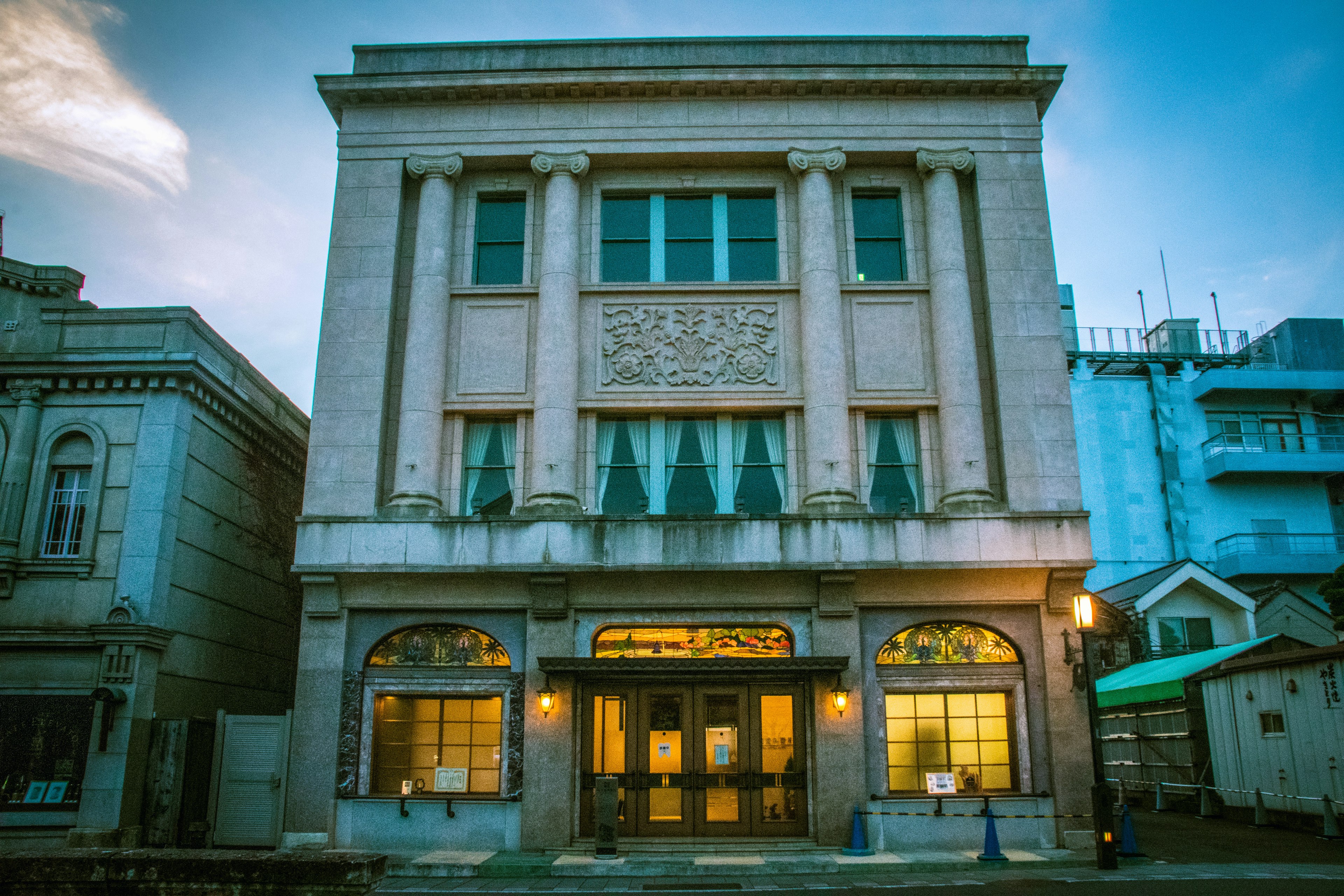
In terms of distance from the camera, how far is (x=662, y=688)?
60.5 feet

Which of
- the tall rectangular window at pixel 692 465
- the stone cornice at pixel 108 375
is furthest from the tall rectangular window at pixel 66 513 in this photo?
the tall rectangular window at pixel 692 465

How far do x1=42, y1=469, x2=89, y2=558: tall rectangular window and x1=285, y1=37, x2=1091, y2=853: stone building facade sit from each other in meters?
4.54

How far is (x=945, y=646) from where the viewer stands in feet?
61.4

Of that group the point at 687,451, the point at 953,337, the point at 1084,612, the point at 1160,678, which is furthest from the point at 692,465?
the point at 1160,678

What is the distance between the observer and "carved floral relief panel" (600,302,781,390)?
20.1 metres

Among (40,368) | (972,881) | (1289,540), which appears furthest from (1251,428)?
(40,368)

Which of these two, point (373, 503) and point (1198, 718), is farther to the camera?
point (1198, 718)

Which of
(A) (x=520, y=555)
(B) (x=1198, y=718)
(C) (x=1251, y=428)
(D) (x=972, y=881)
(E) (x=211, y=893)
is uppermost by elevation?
(C) (x=1251, y=428)

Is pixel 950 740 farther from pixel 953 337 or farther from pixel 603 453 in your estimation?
pixel 603 453

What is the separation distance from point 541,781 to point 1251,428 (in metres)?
35.7

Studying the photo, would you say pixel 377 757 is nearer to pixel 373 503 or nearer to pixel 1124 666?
pixel 373 503

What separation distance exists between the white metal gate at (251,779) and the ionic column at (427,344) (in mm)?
5015

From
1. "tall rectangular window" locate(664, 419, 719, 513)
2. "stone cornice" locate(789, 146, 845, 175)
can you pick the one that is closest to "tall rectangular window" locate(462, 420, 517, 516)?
"tall rectangular window" locate(664, 419, 719, 513)

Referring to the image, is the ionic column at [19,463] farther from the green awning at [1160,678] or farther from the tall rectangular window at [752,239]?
the green awning at [1160,678]
